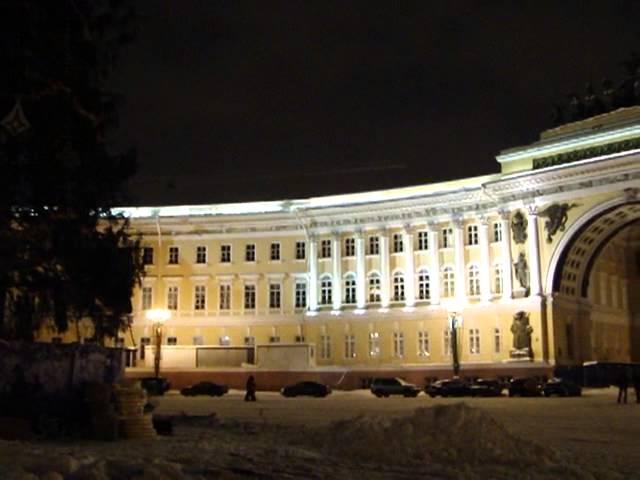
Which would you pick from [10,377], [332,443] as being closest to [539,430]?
[332,443]

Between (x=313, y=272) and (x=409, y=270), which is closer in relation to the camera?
(x=409, y=270)

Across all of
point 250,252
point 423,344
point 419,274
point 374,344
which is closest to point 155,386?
point 374,344

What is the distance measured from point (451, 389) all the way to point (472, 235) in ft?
58.1

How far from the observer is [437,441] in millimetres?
16438

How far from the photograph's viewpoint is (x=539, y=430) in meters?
22.7

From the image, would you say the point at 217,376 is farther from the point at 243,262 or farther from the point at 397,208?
the point at 397,208

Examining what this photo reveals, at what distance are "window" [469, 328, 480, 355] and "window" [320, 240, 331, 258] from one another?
13.2 meters

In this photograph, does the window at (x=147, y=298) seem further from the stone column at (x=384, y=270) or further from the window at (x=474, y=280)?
the window at (x=474, y=280)

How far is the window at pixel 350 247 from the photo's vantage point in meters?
66.4

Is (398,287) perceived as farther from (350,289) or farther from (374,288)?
(350,289)

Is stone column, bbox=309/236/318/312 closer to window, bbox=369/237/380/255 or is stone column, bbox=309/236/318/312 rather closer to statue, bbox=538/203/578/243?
window, bbox=369/237/380/255

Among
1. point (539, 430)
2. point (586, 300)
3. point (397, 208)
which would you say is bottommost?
point (539, 430)

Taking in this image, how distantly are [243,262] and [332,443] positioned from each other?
52.2 meters

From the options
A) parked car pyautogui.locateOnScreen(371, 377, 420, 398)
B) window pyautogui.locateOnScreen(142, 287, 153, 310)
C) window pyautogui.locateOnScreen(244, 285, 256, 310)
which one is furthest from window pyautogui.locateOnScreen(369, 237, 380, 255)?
window pyautogui.locateOnScreen(142, 287, 153, 310)
